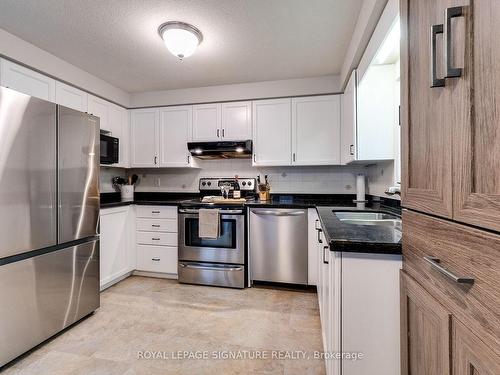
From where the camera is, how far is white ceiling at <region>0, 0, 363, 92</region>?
5.84ft

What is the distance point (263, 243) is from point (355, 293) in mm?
1798

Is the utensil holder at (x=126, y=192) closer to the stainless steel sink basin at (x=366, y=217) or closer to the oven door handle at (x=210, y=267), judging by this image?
the oven door handle at (x=210, y=267)

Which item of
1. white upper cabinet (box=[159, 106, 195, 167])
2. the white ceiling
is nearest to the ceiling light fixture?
the white ceiling

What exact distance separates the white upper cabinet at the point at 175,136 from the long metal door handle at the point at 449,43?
3.01 meters

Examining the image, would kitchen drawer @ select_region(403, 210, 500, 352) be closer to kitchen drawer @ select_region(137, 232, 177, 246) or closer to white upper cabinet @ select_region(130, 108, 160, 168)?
kitchen drawer @ select_region(137, 232, 177, 246)

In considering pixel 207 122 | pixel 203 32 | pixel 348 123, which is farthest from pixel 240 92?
pixel 348 123

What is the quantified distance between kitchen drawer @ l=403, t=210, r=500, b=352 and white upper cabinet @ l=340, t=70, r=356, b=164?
5.41ft

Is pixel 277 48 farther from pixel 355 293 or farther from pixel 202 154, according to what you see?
pixel 355 293

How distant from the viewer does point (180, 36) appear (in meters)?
1.97

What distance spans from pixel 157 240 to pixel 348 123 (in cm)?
246


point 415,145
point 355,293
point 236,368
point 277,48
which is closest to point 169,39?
point 277,48

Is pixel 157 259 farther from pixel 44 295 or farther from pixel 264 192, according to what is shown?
pixel 264 192

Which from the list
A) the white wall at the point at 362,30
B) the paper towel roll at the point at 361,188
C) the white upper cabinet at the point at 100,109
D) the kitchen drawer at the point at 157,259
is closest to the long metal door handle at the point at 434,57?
the white wall at the point at 362,30

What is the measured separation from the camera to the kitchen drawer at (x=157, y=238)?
120 inches
